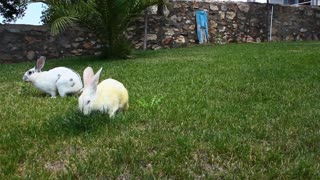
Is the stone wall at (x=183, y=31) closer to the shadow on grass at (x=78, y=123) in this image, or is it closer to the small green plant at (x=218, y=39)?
the small green plant at (x=218, y=39)

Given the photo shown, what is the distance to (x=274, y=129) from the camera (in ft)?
11.5

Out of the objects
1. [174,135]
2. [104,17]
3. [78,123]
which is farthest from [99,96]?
[104,17]

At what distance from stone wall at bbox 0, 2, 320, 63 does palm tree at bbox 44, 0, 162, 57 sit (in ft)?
5.47

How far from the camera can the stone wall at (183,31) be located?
1228 centimetres

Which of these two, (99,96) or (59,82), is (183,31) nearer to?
(59,82)

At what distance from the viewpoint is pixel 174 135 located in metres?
3.30

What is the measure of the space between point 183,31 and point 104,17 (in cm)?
466

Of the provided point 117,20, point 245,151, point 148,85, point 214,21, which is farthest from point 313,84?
point 214,21

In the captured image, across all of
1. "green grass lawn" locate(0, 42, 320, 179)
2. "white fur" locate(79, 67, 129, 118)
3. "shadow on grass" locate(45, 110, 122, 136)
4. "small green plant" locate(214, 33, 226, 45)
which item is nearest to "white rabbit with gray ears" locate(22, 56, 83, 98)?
"green grass lawn" locate(0, 42, 320, 179)

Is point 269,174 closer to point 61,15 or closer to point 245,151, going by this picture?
point 245,151

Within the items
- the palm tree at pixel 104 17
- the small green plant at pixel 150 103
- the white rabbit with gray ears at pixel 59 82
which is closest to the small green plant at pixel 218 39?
the palm tree at pixel 104 17

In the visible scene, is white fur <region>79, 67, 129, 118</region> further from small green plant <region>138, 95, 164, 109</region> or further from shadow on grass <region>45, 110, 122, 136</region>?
small green plant <region>138, 95, 164, 109</region>

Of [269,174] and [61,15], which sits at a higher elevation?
[61,15]

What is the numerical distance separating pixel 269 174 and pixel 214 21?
13350 millimetres
